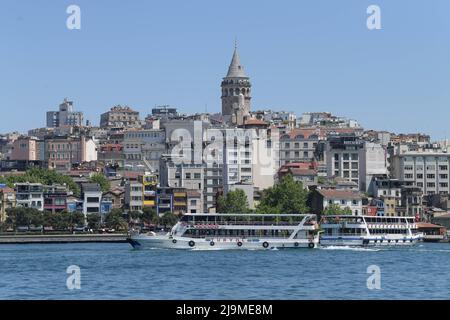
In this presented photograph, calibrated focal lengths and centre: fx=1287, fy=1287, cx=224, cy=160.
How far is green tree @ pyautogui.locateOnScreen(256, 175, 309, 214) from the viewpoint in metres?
68.0

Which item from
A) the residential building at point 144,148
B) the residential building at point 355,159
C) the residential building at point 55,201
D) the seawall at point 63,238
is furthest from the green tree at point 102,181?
the residential building at point 355,159

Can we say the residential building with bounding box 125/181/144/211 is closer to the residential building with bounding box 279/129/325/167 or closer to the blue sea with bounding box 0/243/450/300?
the residential building with bounding box 279/129/325/167

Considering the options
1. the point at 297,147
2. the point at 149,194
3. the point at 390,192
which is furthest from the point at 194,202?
the point at 297,147

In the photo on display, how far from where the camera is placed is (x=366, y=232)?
54.2 meters

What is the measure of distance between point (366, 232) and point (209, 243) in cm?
738

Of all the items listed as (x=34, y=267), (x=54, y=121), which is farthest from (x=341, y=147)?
(x=54, y=121)

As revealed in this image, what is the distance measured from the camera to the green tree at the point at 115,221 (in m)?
71.7

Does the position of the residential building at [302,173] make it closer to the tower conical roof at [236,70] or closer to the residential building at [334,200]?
the residential building at [334,200]

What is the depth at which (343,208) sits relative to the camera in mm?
70875

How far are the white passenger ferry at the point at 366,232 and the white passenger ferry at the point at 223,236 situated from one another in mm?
1474

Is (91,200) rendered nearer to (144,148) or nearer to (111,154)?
(144,148)

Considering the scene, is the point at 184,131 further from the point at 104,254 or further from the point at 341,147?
the point at 104,254

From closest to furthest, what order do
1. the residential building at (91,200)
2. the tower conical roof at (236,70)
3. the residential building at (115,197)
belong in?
the residential building at (91,200)
the residential building at (115,197)
the tower conical roof at (236,70)
